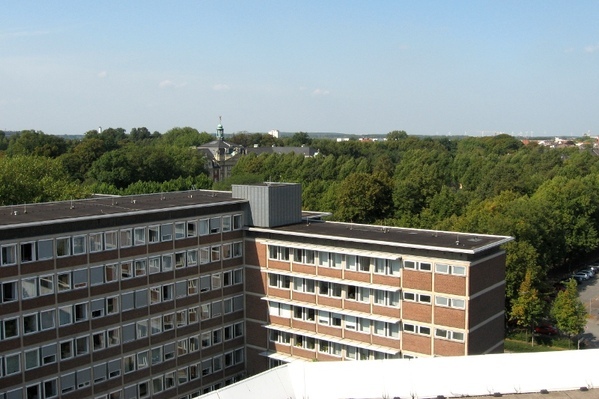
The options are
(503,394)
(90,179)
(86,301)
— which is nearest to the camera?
(503,394)

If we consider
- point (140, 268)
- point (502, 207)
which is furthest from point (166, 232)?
point (502, 207)

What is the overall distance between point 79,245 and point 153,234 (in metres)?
5.17

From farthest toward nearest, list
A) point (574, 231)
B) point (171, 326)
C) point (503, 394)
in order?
1. point (574, 231)
2. point (171, 326)
3. point (503, 394)

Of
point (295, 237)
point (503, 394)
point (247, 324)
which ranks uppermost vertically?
point (295, 237)

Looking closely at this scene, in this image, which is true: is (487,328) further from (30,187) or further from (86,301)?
(30,187)

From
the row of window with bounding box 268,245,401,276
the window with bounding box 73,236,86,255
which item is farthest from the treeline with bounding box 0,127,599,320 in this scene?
the window with bounding box 73,236,86,255

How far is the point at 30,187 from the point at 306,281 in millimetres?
40887

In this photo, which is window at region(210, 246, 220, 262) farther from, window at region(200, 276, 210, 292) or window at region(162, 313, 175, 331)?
window at region(162, 313, 175, 331)

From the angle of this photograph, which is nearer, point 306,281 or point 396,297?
point 396,297

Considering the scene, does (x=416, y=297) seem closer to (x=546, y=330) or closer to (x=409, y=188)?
(x=546, y=330)

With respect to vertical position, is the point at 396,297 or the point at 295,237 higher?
the point at 295,237

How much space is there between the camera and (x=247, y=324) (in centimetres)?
4706

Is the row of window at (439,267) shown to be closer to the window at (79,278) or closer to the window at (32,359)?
the window at (79,278)

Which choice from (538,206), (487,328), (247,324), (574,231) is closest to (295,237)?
(247,324)
